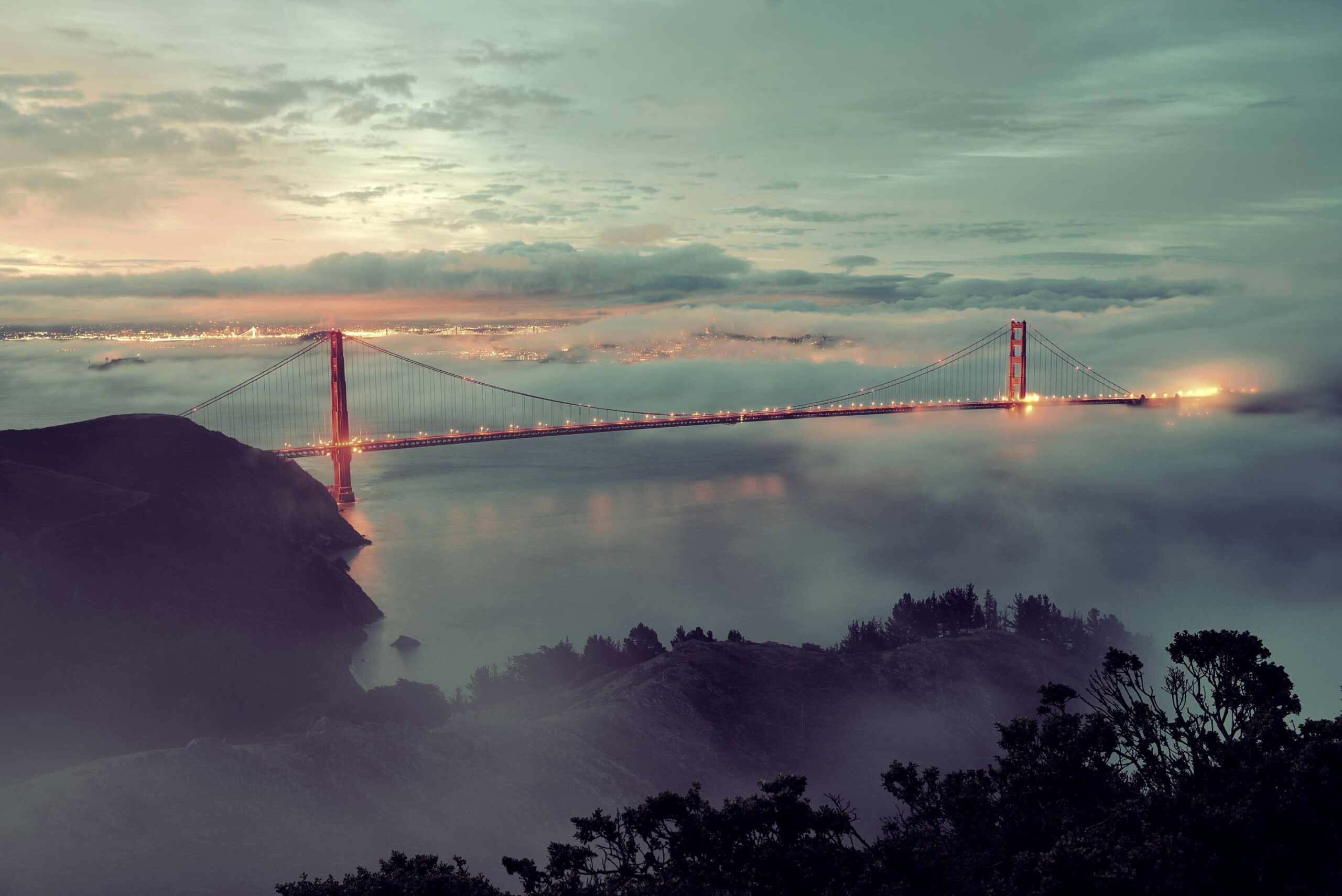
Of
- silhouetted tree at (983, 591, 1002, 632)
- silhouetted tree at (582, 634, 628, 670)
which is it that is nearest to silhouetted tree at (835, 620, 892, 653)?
silhouetted tree at (983, 591, 1002, 632)

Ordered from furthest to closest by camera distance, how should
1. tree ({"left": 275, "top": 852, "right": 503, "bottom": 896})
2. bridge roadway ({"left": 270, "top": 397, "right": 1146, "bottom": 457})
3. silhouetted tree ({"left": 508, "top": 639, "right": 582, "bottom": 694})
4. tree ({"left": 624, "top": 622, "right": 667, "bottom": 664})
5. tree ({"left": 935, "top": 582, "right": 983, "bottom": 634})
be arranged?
bridge roadway ({"left": 270, "top": 397, "right": 1146, "bottom": 457}) → tree ({"left": 935, "top": 582, "right": 983, "bottom": 634}) → tree ({"left": 624, "top": 622, "right": 667, "bottom": 664}) → silhouetted tree ({"left": 508, "top": 639, "right": 582, "bottom": 694}) → tree ({"left": 275, "top": 852, "right": 503, "bottom": 896})

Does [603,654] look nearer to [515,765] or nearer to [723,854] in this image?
[515,765]

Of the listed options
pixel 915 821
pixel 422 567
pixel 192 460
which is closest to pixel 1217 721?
pixel 915 821

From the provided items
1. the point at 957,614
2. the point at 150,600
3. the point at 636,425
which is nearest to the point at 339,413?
the point at 636,425

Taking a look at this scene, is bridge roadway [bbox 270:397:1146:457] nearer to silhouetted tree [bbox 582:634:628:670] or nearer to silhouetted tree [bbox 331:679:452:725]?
silhouetted tree [bbox 582:634:628:670]

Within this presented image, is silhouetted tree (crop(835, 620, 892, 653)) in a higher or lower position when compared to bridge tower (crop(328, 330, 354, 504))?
lower
